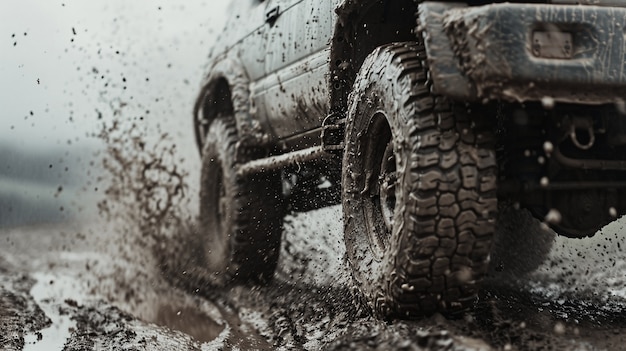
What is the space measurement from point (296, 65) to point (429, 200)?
203 cm

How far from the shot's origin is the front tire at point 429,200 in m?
2.99

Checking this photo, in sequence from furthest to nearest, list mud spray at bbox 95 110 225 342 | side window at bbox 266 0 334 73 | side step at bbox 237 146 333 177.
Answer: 1. mud spray at bbox 95 110 225 342
2. side window at bbox 266 0 334 73
3. side step at bbox 237 146 333 177

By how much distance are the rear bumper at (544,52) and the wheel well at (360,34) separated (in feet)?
3.35

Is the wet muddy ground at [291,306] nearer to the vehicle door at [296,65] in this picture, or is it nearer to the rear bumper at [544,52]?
the vehicle door at [296,65]

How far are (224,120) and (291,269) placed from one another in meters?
1.12

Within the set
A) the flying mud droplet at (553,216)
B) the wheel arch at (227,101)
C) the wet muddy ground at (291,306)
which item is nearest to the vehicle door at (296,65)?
the wheel arch at (227,101)

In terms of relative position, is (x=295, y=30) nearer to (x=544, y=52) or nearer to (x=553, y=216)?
(x=553, y=216)

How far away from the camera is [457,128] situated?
3037 millimetres

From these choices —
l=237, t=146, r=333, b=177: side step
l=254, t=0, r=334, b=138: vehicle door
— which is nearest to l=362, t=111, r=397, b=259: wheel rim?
l=237, t=146, r=333, b=177: side step

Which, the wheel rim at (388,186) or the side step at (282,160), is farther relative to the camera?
the side step at (282,160)

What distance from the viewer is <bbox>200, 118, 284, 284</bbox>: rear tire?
5.68 meters

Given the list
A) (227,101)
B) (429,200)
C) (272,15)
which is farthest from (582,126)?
(227,101)

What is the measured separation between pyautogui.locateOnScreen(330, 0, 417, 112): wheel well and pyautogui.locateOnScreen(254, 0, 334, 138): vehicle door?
25 cm

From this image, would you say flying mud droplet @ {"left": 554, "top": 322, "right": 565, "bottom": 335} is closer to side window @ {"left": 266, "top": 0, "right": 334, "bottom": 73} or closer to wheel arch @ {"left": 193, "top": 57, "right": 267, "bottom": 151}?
side window @ {"left": 266, "top": 0, "right": 334, "bottom": 73}
